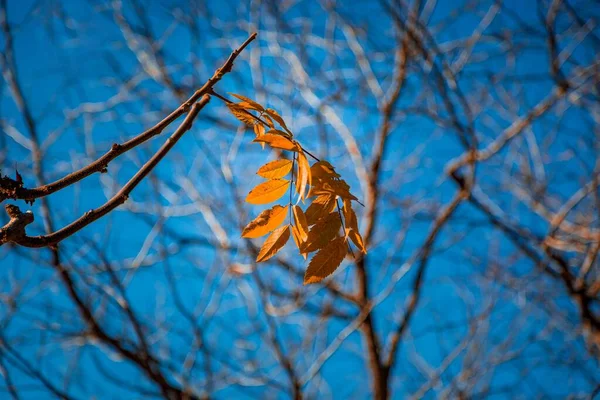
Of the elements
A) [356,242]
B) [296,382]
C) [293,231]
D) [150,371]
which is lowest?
[356,242]

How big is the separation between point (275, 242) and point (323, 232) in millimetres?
134

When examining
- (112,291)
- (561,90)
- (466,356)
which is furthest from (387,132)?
(112,291)

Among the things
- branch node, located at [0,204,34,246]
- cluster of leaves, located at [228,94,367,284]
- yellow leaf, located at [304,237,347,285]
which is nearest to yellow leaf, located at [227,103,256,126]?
cluster of leaves, located at [228,94,367,284]

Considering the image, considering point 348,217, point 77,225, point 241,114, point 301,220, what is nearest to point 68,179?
point 77,225

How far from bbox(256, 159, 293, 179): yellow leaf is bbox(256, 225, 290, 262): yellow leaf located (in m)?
0.15

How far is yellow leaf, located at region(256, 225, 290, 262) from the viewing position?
1200 mm

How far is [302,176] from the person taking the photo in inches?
44.1

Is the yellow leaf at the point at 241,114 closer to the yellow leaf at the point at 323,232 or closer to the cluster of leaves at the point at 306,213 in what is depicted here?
the cluster of leaves at the point at 306,213

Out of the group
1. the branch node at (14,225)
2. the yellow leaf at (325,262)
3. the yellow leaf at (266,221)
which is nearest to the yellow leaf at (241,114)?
the yellow leaf at (266,221)

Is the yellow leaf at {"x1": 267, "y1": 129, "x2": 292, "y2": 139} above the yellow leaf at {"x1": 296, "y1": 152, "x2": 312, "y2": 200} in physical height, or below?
above

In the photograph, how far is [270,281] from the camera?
430cm

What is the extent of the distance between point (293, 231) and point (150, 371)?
197 cm

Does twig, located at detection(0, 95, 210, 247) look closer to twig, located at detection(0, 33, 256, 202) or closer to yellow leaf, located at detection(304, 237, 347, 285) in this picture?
twig, located at detection(0, 33, 256, 202)

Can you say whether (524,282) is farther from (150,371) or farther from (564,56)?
(150,371)
